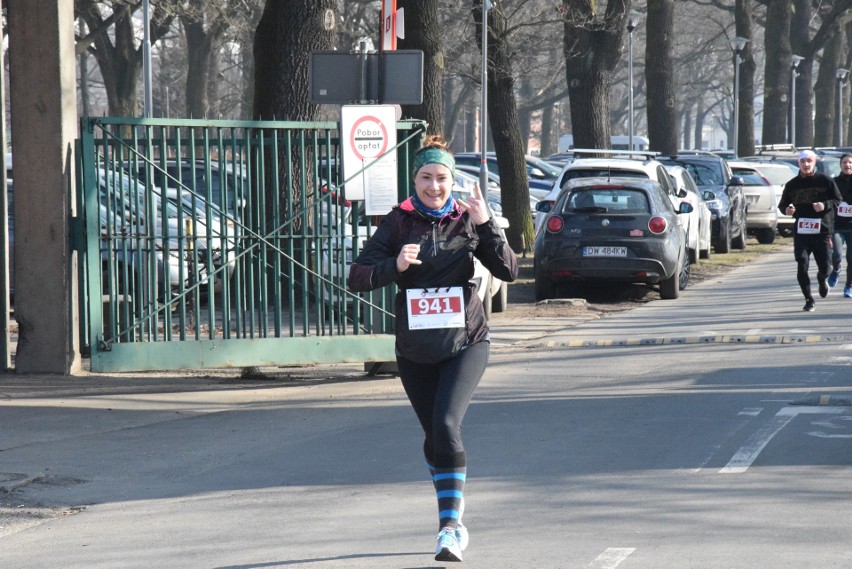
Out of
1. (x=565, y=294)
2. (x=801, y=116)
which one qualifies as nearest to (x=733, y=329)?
(x=565, y=294)

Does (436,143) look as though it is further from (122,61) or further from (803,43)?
(803,43)

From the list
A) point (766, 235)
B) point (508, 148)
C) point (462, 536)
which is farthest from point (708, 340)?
point (766, 235)

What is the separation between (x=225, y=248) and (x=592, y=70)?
1847cm

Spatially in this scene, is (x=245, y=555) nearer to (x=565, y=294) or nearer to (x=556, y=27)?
(x=565, y=294)

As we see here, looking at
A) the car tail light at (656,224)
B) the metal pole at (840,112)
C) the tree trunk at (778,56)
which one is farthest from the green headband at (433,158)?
the metal pole at (840,112)

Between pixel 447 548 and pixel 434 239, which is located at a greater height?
pixel 434 239

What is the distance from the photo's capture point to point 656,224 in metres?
17.5

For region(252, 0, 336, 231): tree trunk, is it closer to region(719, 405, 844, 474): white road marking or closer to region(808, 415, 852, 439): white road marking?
region(719, 405, 844, 474): white road marking

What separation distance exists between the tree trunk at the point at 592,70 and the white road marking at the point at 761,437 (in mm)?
18841

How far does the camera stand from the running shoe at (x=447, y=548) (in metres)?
5.74

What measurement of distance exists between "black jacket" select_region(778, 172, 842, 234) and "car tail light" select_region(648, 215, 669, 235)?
1.72 m

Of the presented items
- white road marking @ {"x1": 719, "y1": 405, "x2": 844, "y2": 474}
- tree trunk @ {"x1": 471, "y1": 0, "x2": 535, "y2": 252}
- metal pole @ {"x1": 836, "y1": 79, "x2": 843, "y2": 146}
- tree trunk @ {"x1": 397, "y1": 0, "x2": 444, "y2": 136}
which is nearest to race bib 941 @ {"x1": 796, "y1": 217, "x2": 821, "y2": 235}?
tree trunk @ {"x1": 397, "y1": 0, "x2": 444, "y2": 136}

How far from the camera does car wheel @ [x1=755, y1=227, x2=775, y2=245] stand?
102 ft

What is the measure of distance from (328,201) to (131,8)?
2401cm
